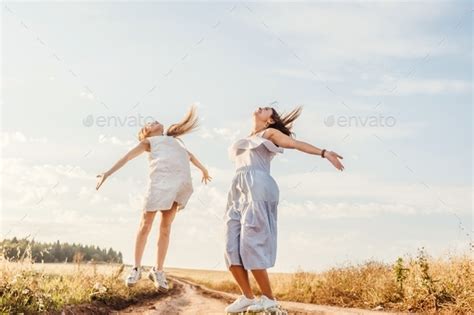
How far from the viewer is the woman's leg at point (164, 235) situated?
1049cm

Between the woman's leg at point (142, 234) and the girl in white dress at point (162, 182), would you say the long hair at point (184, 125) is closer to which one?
the girl in white dress at point (162, 182)

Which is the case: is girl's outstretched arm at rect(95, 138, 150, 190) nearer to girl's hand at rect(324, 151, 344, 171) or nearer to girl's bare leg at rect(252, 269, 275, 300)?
girl's bare leg at rect(252, 269, 275, 300)

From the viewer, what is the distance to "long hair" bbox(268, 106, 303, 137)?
7.54 meters

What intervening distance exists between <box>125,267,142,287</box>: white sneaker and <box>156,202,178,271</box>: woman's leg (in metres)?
0.36

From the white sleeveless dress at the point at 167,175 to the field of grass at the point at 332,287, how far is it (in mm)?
1594

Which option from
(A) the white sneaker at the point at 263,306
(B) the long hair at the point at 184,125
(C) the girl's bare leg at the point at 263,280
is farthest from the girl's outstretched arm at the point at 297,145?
(B) the long hair at the point at 184,125

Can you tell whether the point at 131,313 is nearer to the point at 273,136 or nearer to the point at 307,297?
the point at 273,136

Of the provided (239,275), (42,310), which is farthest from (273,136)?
(42,310)

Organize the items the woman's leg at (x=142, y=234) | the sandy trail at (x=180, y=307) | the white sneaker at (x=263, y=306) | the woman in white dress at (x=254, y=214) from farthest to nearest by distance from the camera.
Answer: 1. the woman's leg at (x=142, y=234)
2. the sandy trail at (x=180, y=307)
3. the woman in white dress at (x=254, y=214)
4. the white sneaker at (x=263, y=306)

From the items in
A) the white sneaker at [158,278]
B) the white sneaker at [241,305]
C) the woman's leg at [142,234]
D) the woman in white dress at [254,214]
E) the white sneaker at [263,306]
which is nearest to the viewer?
the white sneaker at [263,306]

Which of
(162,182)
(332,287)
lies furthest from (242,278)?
(332,287)

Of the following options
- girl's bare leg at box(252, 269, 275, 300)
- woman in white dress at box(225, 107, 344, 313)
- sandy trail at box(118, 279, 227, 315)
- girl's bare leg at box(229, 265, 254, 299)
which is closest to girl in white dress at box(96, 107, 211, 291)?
sandy trail at box(118, 279, 227, 315)

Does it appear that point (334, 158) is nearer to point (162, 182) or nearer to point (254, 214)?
point (254, 214)

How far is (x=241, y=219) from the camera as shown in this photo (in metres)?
7.09
